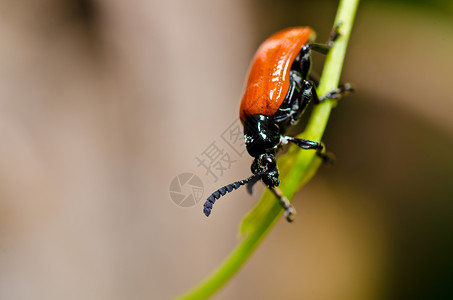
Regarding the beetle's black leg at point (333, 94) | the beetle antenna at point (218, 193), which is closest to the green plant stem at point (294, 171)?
the beetle's black leg at point (333, 94)

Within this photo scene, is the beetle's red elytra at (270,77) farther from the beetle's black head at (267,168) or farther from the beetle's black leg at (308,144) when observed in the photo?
the beetle's black leg at (308,144)

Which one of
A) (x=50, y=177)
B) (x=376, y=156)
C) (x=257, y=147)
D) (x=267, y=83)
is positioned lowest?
(x=376, y=156)

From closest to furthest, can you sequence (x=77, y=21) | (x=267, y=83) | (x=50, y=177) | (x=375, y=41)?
1. (x=267, y=83)
2. (x=375, y=41)
3. (x=50, y=177)
4. (x=77, y=21)

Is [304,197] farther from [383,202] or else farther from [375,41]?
[375,41]

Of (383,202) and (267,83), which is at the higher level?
(267,83)

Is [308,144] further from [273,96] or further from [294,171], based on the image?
[273,96]

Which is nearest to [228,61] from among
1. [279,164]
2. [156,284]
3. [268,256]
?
[268,256]

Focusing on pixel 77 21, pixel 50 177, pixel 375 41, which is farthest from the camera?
pixel 77 21

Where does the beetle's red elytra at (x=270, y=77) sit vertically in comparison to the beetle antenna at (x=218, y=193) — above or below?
above
